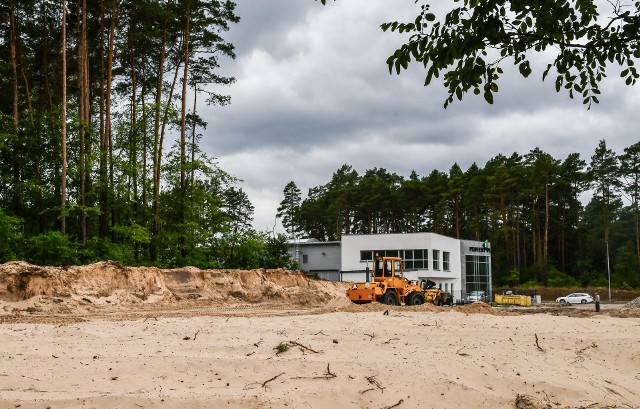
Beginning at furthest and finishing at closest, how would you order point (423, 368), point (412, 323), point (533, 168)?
point (533, 168) < point (412, 323) < point (423, 368)

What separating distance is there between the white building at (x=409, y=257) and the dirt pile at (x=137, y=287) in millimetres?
16783

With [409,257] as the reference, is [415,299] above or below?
below

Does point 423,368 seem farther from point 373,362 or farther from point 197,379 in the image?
point 197,379

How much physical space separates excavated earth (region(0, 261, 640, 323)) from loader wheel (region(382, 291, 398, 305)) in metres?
1.68

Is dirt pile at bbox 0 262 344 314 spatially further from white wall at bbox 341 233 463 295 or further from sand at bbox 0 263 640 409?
white wall at bbox 341 233 463 295

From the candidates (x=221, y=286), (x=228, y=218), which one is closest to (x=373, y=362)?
(x=221, y=286)

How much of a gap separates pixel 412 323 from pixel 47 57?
28478mm

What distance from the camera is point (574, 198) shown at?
75375mm

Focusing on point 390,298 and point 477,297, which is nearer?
point 390,298

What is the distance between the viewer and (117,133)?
3353cm

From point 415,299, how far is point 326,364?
19450 millimetres

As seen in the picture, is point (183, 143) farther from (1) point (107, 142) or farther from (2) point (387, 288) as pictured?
(2) point (387, 288)

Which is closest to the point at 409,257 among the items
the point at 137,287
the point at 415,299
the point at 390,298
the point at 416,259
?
the point at 416,259

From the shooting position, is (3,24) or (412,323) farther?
(3,24)
